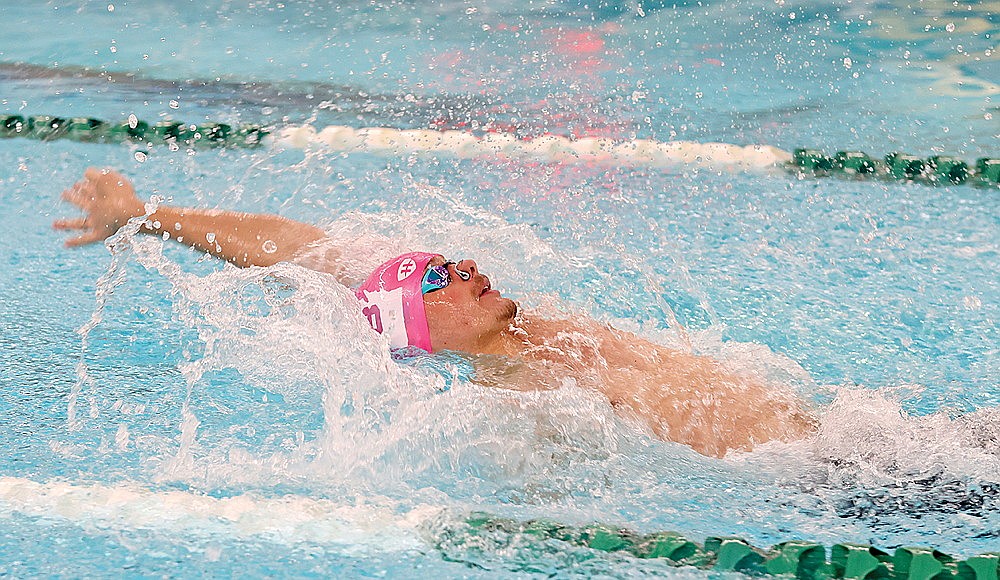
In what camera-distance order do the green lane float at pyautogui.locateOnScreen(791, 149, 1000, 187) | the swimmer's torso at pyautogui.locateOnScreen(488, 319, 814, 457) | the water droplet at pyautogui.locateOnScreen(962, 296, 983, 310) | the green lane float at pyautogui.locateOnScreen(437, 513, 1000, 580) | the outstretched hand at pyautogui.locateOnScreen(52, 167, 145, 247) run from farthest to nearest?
the green lane float at pyautogui.locateOnScreen(791, 149, 1000, 187), the water droplet at pyautogui.locateOnScreen(962, 296, 983, 310), the outstretched hand at pyautogui.locateOnScreen(52, 167, 145, 247), the swimmer's torso at pyautogui.locateOnScreen(488, 319, 814, 457), the green lane float at pyautogui.locateOnScreen(437, 513, 1000, 580)

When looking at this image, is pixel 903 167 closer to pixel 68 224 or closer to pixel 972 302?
pixel 972 302

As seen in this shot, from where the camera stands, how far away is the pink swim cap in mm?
2131

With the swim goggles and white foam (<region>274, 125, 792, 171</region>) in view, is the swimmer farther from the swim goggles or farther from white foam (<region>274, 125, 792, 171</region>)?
white foam (<region>274, 125, 792, 171</region>)

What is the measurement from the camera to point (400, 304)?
2135 millimetres

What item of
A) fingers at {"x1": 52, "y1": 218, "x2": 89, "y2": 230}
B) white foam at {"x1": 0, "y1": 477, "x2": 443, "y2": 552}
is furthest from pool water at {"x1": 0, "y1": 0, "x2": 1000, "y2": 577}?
fingers at {"x1": 52, "y1": 218, "x2": 89, "y2": 230}

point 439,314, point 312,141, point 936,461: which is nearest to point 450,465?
point 439,314

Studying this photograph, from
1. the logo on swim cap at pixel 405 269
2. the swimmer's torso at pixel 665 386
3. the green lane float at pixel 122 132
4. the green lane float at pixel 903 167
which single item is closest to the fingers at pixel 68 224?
the logo on swim cap at pixel 405 269

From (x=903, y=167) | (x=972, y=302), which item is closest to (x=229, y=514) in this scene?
(x=972, y=302)

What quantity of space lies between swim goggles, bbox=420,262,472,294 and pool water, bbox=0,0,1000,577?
0.15 m

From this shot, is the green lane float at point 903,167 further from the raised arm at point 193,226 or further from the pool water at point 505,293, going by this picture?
the raised arm at point 193,226

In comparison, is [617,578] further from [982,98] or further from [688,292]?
[982,98]

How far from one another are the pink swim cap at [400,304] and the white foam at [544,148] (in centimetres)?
203

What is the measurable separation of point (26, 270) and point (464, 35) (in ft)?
10.5

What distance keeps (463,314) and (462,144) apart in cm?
220
